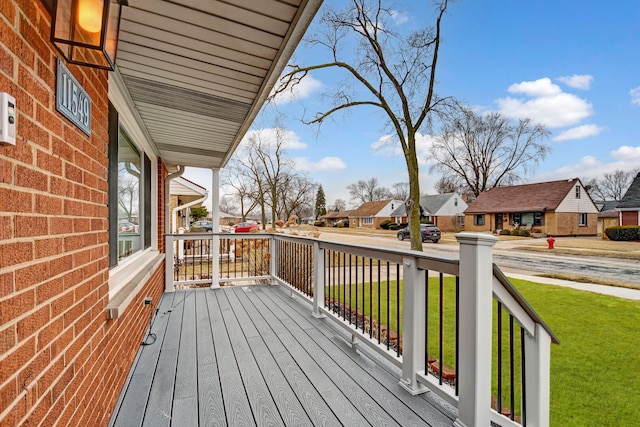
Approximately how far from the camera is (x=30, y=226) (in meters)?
0.93

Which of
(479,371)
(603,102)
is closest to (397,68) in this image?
(479,371)

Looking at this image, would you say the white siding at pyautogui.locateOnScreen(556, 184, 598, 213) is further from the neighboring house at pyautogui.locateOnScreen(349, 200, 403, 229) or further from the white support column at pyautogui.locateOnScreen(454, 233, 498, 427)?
the white support column at pyautogui.locateOnScreen(454, 233, 498, 427)

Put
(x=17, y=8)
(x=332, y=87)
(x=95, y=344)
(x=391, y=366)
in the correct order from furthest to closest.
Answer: (x=332, y=87) < (x=391, y=366) < (x=95, y=344) < (x=17, y=8)

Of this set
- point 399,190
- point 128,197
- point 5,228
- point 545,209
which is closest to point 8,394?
point 5,228

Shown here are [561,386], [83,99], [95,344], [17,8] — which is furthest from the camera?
[561,386]

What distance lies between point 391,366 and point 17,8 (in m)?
2.82

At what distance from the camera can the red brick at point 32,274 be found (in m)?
0.88

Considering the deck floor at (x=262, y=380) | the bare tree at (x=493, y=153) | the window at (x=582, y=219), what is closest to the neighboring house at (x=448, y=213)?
the bare tree at (x=493, y=153)

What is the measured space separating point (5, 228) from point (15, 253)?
0.08 m

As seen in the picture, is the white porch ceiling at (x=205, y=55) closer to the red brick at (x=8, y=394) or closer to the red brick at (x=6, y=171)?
the red brick at (x=6, y=171)

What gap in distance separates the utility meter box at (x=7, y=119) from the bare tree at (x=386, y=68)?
9.47 m

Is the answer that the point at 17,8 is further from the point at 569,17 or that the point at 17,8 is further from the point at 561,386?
the point at 569,17

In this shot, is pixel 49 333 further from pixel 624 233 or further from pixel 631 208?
pixel 631 208

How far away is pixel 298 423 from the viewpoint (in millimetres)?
1834
